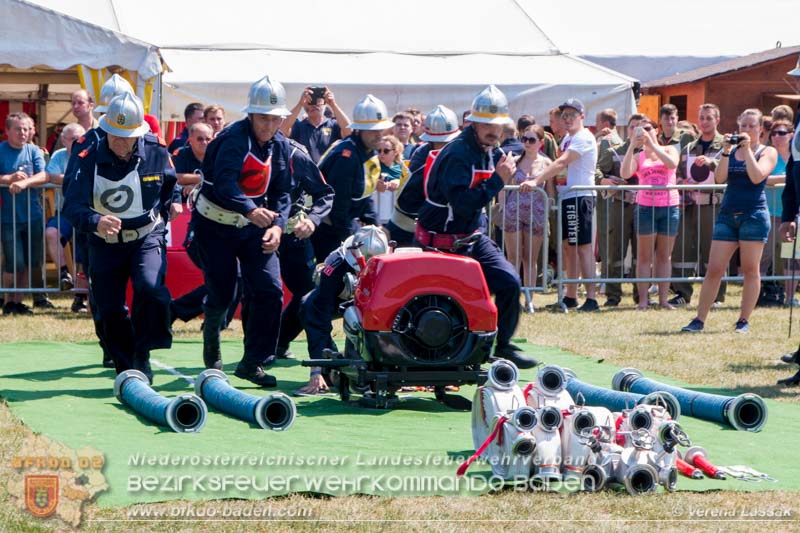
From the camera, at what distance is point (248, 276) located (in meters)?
8.91

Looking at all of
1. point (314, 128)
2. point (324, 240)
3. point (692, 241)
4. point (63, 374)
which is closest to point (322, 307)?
point (324, 240)

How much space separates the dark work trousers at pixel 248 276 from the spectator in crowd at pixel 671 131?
272 inches

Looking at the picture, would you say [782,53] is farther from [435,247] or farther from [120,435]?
[120,435]

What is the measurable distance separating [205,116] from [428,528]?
887 cm

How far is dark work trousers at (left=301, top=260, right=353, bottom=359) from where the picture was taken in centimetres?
862

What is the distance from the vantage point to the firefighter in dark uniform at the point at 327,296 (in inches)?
332

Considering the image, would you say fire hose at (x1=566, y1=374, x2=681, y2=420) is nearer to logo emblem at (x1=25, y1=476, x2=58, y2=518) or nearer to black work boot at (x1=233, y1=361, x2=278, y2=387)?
black work boot at (x1=233, y1=361, x2=278, y2=387)

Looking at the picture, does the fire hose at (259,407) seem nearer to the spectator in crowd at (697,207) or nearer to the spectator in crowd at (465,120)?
the spectator in crowd at (465,120)

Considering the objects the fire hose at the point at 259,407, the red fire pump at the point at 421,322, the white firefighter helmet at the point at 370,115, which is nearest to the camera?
the fire hose at the point at 259,407

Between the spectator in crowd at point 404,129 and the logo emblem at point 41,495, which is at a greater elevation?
the spectator in crowd at point 404,129

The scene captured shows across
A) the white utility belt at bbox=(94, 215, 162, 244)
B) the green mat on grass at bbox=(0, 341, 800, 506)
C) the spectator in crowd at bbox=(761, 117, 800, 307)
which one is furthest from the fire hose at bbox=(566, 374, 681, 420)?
the spectator in crowd at bbox=(761, 117, 800, 307)

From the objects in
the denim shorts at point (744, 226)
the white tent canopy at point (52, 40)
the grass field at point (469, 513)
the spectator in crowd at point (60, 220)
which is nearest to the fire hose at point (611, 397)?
the grass field at point (469, 513)

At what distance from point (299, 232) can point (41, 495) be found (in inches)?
153

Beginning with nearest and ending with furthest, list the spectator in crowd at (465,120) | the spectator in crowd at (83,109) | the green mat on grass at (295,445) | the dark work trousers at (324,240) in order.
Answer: the green mat on grass at (295,445), the spectator in crowd at (465,120), the dark work trousers at (324,240), the spectator in crowd at (83,109)
